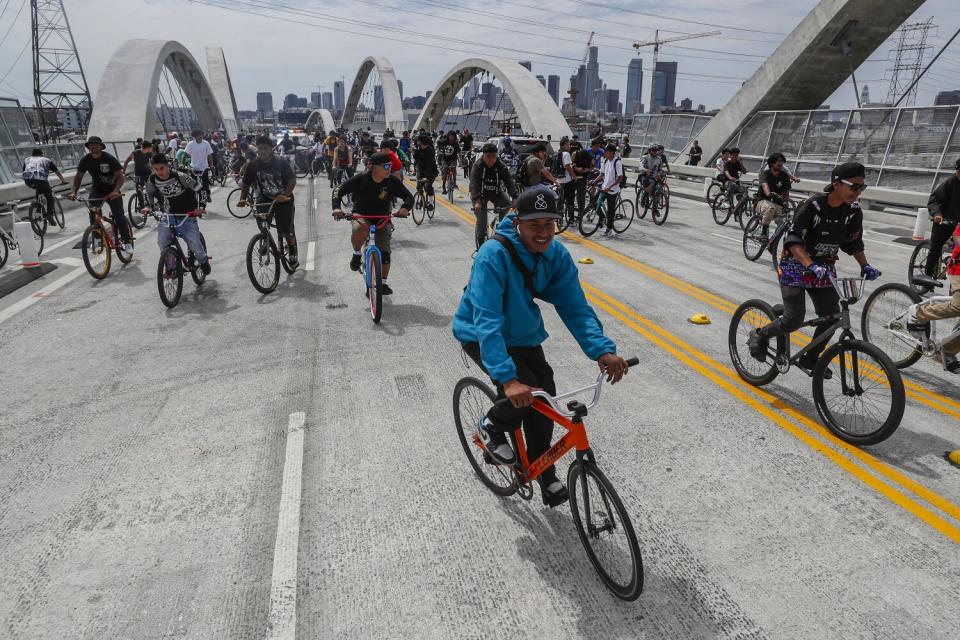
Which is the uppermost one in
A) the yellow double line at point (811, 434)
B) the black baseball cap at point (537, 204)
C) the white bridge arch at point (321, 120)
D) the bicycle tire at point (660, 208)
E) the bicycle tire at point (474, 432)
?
the black baseball cap at point (537, 204)

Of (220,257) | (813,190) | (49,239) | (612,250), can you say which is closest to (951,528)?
(612,250)

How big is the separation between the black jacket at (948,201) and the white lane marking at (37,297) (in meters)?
12.2

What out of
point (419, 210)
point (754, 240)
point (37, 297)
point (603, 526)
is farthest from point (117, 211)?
point (754, 240)

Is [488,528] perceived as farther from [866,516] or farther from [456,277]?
[456,277]

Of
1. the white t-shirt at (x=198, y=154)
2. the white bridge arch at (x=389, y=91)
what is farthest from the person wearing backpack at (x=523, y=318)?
the white bridge arch at (x=389, y=91)

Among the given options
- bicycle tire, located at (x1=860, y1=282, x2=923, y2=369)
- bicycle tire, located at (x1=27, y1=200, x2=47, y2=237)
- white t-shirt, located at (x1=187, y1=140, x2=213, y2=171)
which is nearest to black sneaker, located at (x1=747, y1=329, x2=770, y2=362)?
bicycle tire, located at (x1=860, y1=282, x2=923, y2=369)

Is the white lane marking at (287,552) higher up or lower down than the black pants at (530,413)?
lower down

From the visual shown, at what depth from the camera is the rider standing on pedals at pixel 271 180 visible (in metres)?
9.55

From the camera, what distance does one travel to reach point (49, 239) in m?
13.8

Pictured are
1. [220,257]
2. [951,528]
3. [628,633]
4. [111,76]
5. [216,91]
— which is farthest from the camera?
[216,91]

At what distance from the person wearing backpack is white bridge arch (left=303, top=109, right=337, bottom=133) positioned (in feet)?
316

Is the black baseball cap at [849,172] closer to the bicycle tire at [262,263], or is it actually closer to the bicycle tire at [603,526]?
the bicycle tire at [603,526]

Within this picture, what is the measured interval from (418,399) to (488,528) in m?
1.97

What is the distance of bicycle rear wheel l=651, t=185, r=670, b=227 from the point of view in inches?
624
